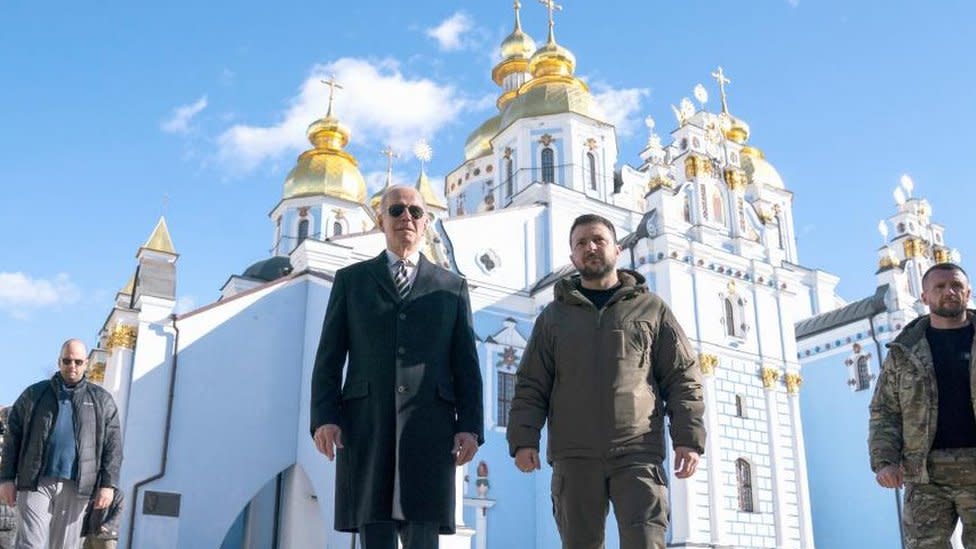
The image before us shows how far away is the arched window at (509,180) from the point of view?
26202mm

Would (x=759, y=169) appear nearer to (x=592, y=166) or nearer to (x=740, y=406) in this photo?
(x=592, y=166)

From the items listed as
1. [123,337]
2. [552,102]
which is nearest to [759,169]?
[552,102]

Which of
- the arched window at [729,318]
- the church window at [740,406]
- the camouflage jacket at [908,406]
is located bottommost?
the camouflage jacket at [908,406]

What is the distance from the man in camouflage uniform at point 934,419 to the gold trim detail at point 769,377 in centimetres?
1654

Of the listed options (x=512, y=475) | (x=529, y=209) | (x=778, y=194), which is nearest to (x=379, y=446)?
(x=512, y=475)

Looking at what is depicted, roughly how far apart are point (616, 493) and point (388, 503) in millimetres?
1058

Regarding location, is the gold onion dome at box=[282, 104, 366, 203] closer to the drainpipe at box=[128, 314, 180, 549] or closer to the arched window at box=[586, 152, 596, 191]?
the arched window at box=[586, 152, 596, 191]

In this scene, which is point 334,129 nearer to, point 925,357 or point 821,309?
point 821,309

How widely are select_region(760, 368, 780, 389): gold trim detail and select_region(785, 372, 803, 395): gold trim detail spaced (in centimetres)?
46

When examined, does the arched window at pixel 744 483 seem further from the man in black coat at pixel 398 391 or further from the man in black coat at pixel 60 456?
the man in black coat at pixel 398 391

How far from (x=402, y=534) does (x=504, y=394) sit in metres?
16.9

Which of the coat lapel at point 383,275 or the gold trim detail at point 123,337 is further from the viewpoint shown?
the gold trim detail at point 123,337

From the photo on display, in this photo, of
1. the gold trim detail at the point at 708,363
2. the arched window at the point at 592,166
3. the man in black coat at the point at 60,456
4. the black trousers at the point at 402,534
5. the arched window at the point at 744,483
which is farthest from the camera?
the arched window at the point at 592,166

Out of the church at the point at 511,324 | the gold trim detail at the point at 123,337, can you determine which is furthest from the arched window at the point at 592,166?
the gold trim detail at the point at 123,337
